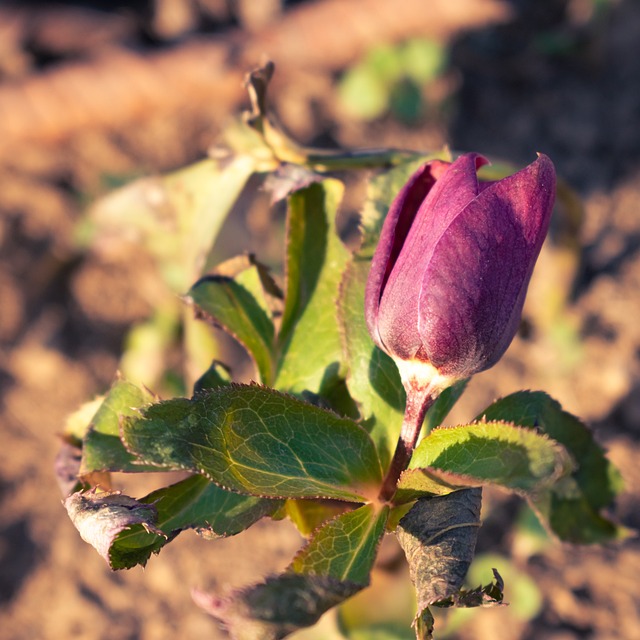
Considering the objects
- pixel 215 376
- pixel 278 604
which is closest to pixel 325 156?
pixel 215 376

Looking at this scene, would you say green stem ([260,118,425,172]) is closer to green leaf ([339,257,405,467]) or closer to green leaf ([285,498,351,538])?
green leaf ([339,257,405,467])

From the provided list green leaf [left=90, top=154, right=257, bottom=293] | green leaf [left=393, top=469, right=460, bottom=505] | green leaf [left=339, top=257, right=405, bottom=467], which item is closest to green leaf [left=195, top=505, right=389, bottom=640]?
green leaf [left=393, top=469, right=460, bottom=505]

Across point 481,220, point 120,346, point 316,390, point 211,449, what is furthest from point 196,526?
point 120,346

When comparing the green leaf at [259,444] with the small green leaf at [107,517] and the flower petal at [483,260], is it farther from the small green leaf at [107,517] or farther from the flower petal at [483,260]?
the flower petal at [483,260]

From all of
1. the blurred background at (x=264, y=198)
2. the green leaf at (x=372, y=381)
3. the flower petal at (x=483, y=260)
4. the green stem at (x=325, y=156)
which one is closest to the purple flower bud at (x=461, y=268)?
the flower petal at (x=483, y=260)

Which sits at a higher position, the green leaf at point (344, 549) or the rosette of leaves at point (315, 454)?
the rosette of leaves at point (315, 454)

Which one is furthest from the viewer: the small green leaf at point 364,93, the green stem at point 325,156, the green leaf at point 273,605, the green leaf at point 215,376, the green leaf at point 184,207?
the small green leaf at point 364,93

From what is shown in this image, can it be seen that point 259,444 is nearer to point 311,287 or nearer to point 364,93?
point 311,287
